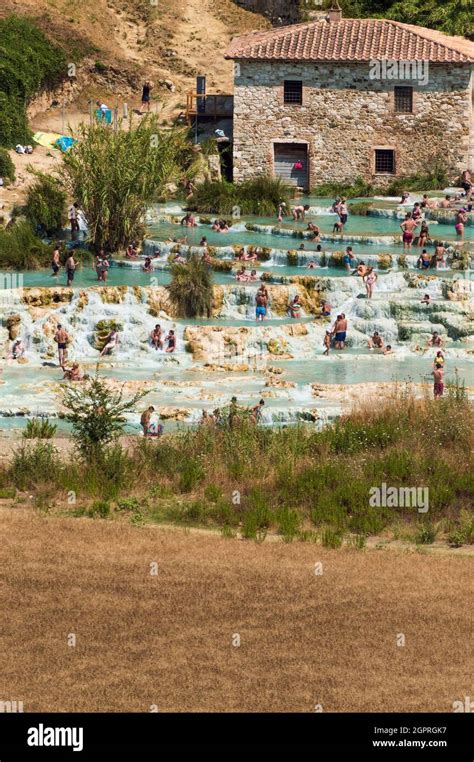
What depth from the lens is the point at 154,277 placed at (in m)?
45.9

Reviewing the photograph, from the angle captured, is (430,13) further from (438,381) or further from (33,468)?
(33,468)

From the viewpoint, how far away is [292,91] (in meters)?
57.0

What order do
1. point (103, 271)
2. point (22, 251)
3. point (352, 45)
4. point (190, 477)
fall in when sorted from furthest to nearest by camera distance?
point (352, 45) < point (22, 251) < point (103, 271) < point (190, 477)

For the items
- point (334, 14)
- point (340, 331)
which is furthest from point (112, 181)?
point (334, 14)

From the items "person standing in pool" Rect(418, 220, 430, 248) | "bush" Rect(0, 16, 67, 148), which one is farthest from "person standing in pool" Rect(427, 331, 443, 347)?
"bush" Rect(0, 16, 67, 148)

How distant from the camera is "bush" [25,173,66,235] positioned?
4981cm

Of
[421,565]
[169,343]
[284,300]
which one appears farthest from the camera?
[284,300]

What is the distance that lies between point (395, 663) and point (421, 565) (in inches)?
156

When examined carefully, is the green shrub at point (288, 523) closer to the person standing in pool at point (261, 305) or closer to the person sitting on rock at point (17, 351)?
the person sitting on rock at point (17, 351)

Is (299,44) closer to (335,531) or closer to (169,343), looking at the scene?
(169,343)

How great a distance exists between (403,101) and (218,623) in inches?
1487

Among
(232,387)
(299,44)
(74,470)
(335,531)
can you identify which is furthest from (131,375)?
(299,44)

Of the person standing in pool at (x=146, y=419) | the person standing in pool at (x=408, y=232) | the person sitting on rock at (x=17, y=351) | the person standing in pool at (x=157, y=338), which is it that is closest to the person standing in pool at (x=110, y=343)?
the person standing in pool at (x=157, y=338)

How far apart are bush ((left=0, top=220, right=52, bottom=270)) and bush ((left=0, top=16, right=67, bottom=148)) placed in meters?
9.29
